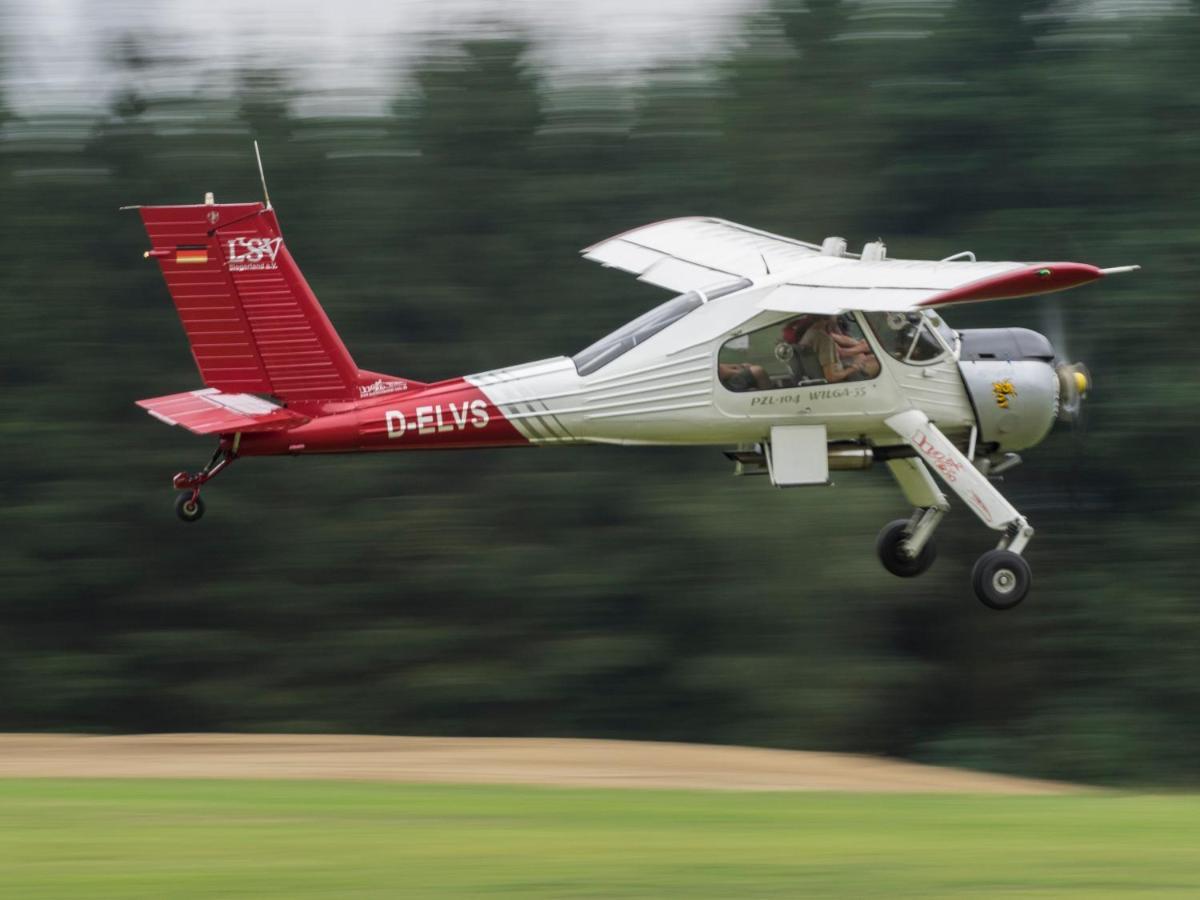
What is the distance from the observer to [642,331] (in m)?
15.2

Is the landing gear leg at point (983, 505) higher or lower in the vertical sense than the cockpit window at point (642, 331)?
lower

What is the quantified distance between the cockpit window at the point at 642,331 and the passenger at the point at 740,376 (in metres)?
0.59

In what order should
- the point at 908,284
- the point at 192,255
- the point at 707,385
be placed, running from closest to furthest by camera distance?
the point at 908,284, the point at 707,385, the point at 192,255

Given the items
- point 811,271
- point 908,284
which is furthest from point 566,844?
point 811,271

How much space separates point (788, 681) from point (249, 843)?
15507 mm

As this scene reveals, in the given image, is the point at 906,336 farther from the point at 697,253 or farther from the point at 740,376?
the point at 697,253

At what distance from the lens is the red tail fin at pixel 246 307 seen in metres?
15.2

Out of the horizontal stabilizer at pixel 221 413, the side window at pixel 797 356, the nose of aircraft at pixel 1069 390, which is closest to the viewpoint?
the horizontal stabilizer at pixel 221 413

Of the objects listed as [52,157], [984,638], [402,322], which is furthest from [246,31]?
[984,638]

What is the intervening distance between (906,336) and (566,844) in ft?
20.6

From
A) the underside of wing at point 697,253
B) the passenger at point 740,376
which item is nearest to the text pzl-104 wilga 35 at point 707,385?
the passenger at point 740,376

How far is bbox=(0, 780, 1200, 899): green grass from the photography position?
971 cm

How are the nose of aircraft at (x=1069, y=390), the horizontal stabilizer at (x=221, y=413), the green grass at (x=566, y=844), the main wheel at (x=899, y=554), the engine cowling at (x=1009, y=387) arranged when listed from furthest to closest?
the main wheel at (x=899, y=554) → the nose of aircraft at (x=1069, y=390) → the engine cowling at (x=1009, y=387) → the horizontal stabilizer at (x=221, y=413) → the green grass at (x=566, y=844)

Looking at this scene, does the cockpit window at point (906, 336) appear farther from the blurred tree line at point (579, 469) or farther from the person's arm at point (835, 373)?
the blurred tree line at point (579, 469)
